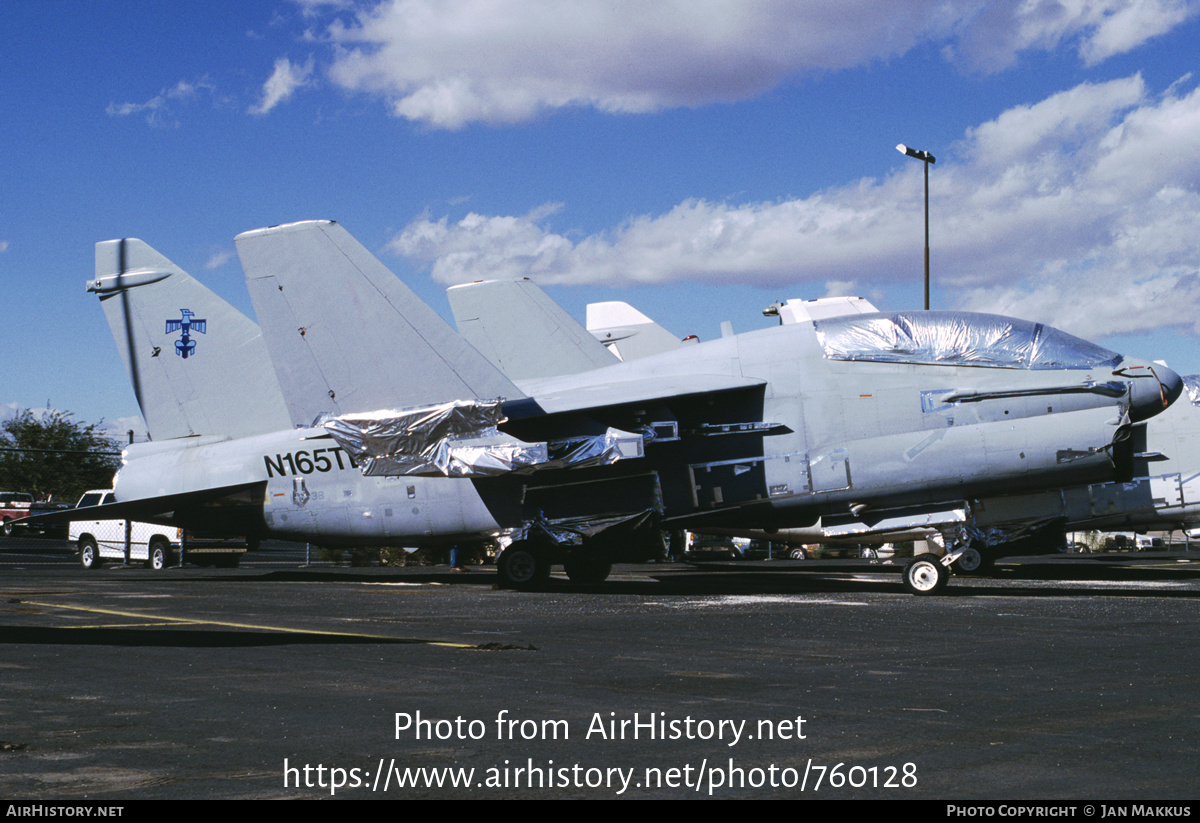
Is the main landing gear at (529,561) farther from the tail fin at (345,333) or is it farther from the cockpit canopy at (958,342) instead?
the cockpit canopy at (958,342)

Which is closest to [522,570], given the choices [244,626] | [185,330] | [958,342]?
[244,626]

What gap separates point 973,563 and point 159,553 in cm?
2290

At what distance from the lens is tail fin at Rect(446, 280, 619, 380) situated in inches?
876

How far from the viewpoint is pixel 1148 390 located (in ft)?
50.2

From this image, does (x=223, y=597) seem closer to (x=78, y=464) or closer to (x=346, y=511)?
(x=346, y=511)

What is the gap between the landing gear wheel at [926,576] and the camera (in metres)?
15.8

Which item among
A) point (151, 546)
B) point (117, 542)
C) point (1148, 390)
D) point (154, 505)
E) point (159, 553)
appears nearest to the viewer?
point (1148, 390)

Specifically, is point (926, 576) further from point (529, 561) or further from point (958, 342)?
point (529, 561)

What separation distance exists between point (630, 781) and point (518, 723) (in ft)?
4.47

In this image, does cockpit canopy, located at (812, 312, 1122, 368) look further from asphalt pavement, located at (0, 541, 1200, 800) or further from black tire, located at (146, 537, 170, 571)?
black tire, located at (146, 537, 170, 571)

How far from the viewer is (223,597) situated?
15.8 m

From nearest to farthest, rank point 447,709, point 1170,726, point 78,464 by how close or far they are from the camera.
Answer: point 1170,726 → point 447,709 → point 78,464

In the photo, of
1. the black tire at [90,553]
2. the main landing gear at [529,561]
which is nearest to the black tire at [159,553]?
the black tire at [90,553]
